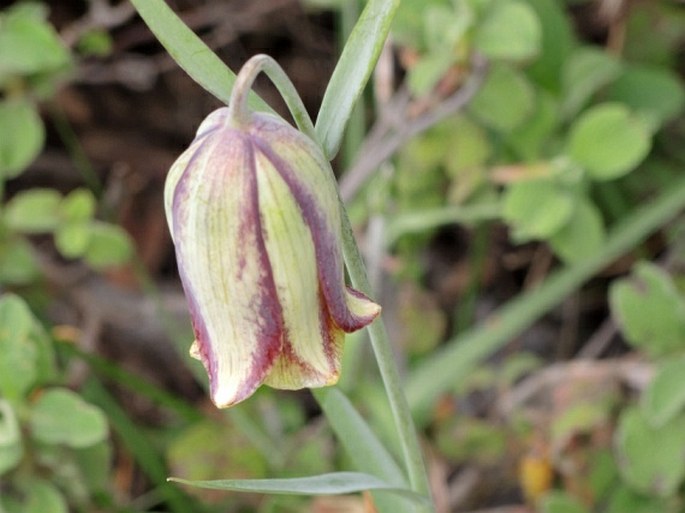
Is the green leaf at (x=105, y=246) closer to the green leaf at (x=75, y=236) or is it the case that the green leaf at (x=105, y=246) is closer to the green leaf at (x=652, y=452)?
the green leaf at (x=75, y=236)

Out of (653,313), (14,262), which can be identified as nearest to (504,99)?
(653,313)

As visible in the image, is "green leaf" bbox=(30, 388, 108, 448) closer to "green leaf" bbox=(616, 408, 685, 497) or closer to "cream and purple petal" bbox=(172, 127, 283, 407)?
"cream and purple petal" bbox=(172, 127, 283, 407)

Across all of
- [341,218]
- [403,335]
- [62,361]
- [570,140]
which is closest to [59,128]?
[62,361]

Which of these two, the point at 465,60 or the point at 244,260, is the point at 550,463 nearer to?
the point at 465,60

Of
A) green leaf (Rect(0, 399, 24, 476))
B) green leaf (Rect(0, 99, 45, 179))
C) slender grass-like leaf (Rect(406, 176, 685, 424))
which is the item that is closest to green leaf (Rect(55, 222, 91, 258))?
green leaf (Rect(0, 99, 45, 179))

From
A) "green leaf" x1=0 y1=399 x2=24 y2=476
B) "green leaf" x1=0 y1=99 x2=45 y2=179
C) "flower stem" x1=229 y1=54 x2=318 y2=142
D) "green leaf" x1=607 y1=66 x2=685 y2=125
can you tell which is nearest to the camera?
"flower stem" x1=229 y1=54 x2=318 y2=142

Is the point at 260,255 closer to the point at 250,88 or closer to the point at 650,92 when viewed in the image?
the point at 250,88
